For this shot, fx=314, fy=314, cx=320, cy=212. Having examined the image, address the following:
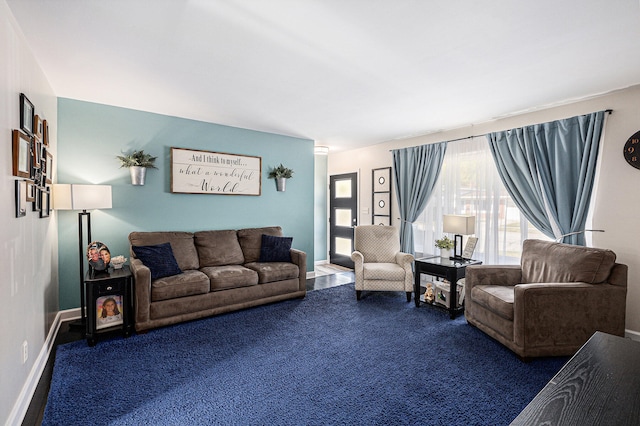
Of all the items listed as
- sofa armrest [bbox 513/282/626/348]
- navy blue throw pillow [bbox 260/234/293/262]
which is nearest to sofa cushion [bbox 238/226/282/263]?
navy blue throw pillow [bbox 260/234/293/262]

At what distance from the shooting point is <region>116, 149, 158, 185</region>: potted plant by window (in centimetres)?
378

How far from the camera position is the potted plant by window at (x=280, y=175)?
16.8 ft

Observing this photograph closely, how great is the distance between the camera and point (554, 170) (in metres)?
3.61

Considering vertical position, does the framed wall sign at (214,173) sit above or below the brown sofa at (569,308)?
above

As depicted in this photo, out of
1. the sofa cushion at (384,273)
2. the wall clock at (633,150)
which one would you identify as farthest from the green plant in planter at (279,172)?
the wall clock at (633,150)

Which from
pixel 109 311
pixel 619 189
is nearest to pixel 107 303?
pixel 109 311

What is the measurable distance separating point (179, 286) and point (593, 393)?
3.41 m

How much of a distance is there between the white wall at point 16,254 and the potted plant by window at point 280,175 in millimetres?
2915

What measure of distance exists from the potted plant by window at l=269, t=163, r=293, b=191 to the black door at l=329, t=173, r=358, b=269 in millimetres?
1781

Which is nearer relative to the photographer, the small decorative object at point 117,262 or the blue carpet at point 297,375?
the blue carpet at point 297,375

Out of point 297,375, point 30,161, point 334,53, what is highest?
point 334,53

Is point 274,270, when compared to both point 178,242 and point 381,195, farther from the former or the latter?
point 381,195

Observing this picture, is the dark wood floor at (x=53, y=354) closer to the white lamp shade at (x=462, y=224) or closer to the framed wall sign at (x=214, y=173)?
the framed wall sign at (x=214, y=173)

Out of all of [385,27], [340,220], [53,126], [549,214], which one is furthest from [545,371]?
[53,126]
